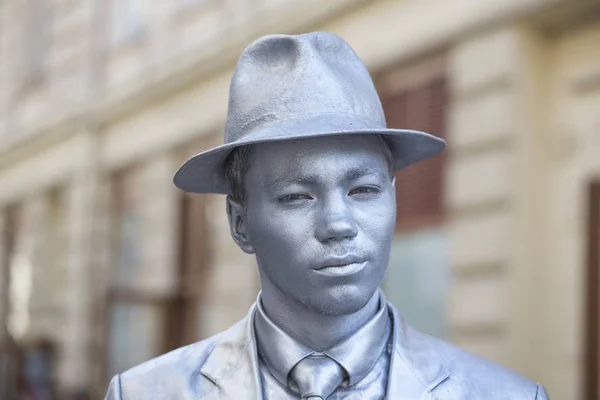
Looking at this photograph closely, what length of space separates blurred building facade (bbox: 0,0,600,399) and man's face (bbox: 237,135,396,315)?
11.6 ft

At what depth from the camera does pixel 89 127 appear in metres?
11.2

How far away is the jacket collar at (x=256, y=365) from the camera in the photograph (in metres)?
1.95

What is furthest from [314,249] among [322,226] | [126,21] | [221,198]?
[126,21]

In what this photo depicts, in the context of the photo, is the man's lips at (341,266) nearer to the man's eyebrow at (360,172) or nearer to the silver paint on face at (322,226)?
the silver paint on face at (322,226)

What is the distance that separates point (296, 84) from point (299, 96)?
30mm

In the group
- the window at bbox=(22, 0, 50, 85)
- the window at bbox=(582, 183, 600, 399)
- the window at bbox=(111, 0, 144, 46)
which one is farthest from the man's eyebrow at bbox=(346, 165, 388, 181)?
the window at bbox=(22, 0, 50, 85)

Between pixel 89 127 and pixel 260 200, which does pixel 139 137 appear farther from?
pixel 260 200

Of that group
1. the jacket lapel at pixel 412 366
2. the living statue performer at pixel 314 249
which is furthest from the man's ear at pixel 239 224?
the jacket lapel at pixel 412 366

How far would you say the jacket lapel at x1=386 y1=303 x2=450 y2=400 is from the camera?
194cm

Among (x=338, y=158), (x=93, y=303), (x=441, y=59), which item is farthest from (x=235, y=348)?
(x=93, y=303)

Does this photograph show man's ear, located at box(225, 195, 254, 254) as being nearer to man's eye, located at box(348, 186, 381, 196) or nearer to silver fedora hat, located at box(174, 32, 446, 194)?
silver fedora hat, located at box(174, 32, 446, 194)

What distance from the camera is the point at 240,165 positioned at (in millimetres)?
2045

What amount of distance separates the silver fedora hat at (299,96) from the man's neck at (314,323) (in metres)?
0.35

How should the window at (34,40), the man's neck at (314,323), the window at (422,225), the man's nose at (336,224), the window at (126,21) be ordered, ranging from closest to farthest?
the man's nose at (336,224) < the man's neck at (314,323) < the window at (422,225) < the window at (126,21) < the window at (34,40)
